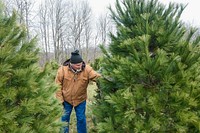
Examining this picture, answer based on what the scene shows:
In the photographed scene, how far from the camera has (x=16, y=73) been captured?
109 inches

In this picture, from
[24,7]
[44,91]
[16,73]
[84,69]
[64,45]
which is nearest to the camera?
[16,73]

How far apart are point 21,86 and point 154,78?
1.53m

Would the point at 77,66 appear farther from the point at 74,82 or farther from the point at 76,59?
the point at 74,82

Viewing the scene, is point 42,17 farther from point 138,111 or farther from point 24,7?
point 138,111

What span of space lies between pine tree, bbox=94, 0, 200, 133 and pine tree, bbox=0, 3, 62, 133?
84 centimetres

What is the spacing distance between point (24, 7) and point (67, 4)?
15.0 m

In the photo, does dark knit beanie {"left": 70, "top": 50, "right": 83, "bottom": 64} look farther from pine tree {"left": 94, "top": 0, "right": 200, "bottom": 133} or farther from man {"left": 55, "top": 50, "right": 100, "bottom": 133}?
pine tree {"left": 94, "top": 0, "right": 200, "bottom": 133}

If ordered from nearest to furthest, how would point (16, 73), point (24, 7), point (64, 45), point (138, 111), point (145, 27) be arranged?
point (16, 73) → point (138, 111) → point (145, 27) → point (24, 7) → point (64, 45)

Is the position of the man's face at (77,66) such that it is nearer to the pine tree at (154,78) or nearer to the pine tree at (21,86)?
the pine tree at (154,78)

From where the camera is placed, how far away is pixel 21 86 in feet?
9.21

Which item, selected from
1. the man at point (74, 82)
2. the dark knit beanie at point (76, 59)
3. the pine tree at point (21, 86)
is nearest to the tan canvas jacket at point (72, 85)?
the man at point (74, 82)

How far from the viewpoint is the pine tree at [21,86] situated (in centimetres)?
269

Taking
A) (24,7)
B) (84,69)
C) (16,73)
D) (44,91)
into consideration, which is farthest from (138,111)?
(24,7)

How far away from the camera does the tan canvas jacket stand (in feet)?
19.6
